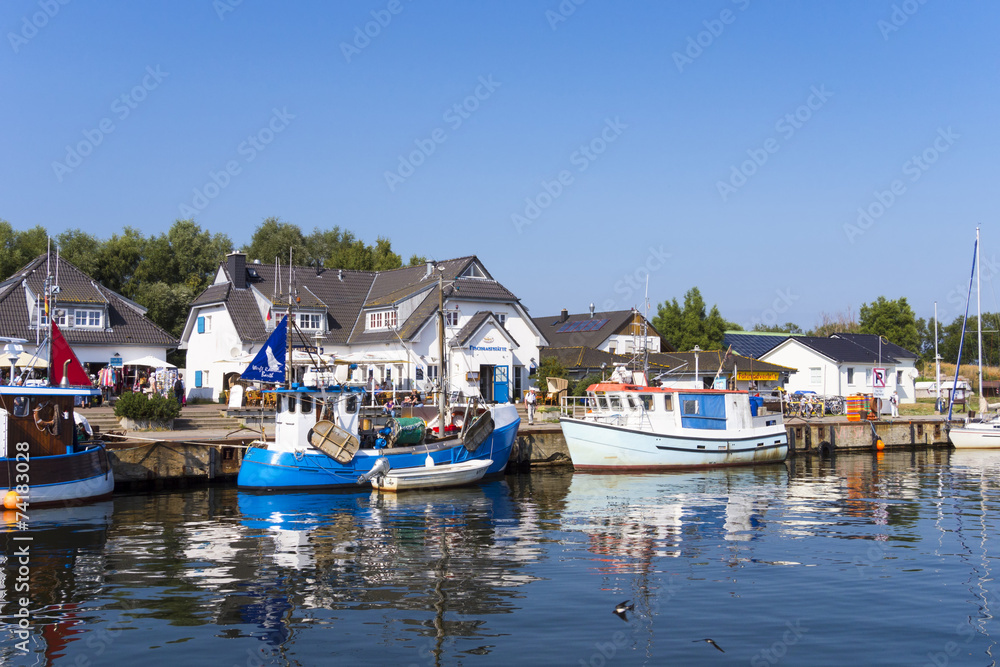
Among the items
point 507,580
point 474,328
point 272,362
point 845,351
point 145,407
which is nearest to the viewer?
point 507,580

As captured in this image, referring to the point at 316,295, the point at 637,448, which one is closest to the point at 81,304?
the point at 316,295

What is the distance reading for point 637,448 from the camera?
112 feet

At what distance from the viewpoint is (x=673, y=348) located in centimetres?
7325

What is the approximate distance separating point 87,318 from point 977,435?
145ft

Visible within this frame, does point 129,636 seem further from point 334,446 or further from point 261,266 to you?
point 261,266

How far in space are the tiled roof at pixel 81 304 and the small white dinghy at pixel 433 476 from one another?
23267mm

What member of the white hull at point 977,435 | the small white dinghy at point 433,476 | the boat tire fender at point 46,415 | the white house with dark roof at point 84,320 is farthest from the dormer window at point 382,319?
the white hull at point 977,435

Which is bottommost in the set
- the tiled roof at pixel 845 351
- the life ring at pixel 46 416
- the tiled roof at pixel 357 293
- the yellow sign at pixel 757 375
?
the life ring at pixel 46 416

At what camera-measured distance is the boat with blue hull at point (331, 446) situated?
28.0m

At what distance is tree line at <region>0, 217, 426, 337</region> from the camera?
2635 inches

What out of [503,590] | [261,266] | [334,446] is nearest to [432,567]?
[503,590]

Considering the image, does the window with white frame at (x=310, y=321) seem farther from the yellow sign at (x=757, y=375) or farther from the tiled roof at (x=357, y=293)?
the yellow sign at (x=757, y=375)

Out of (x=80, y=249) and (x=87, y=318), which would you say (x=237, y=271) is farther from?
(x=80, y=249)

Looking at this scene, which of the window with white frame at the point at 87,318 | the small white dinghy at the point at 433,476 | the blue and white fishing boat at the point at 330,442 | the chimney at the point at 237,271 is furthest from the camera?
the chimney at the point at 237,271
